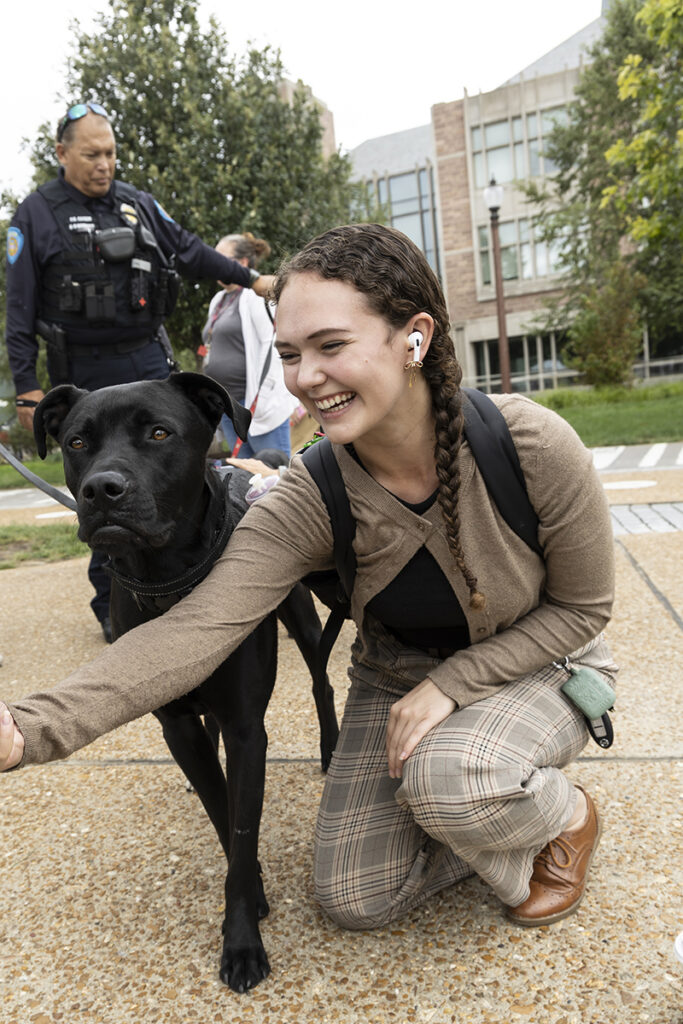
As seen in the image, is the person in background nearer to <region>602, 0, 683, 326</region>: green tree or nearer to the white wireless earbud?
the white wireless earbud

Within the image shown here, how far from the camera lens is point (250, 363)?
4.80 meters

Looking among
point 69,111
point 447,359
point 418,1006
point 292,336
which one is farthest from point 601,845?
point 69,111

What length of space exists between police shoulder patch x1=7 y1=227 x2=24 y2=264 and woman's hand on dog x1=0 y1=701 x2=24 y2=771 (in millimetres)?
2869

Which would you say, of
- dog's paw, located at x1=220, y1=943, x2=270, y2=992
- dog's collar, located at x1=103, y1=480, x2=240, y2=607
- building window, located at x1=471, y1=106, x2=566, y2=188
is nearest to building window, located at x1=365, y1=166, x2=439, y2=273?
building window, located at x1=471, y1=106, x2=566, y2=188

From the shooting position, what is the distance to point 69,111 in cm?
360

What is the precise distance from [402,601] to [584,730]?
605 millimetres

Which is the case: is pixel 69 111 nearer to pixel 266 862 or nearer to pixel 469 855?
pixel 266 862

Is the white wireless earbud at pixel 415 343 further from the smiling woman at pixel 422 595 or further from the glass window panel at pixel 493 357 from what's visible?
the glass window panel at pixel 493 357

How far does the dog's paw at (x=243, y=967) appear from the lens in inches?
71.1

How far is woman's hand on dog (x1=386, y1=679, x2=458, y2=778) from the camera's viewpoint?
194cm

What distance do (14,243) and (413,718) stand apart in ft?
9.94


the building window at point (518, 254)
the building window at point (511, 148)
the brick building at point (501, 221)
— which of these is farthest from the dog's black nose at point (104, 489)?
the building window at point (511, 148)

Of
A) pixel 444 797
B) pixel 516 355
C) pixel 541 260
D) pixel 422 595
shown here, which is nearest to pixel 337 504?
pixel 422 595

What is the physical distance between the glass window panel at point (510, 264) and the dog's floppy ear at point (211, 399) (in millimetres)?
31046
